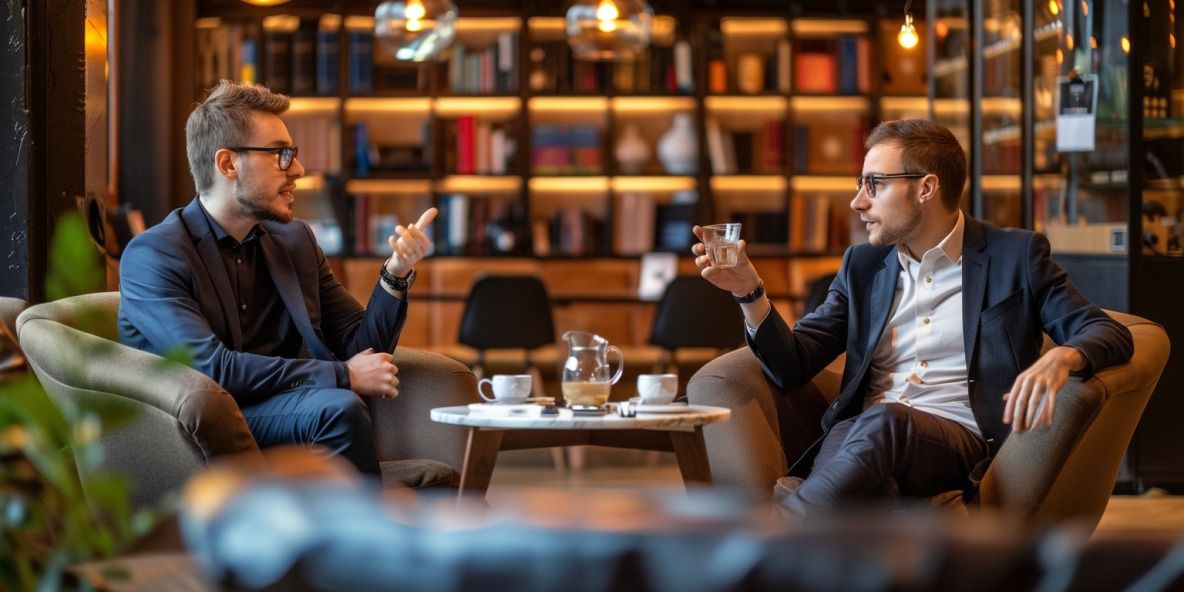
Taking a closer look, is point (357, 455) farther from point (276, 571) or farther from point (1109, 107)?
point (1109, 107)

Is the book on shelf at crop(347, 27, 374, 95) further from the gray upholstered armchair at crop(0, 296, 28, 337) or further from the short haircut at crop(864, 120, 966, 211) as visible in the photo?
the short haircut at crop(864, 120, 966, 211)

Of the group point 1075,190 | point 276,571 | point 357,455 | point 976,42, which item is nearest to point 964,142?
point 976,42

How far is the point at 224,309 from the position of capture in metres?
3.14

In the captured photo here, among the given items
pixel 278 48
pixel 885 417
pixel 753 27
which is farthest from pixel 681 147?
pixel 885 417

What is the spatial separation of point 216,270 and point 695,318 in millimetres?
3696

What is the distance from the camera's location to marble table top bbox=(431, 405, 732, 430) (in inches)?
102

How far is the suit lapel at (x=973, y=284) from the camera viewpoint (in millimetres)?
2967

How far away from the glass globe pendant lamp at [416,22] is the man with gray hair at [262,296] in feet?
7.82

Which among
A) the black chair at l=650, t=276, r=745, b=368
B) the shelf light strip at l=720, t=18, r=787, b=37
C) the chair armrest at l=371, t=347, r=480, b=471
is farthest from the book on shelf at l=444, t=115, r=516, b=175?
the chair armrest at l=371, t=347, r=480, b=471

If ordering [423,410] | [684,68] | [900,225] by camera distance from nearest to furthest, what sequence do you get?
1. [900,225]
2. [423,410]
3. [684,68]

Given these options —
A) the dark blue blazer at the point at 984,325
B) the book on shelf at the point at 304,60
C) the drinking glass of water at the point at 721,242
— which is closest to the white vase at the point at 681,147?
the book on shelf at the point at 304,60

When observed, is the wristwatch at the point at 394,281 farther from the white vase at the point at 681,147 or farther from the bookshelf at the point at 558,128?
the white vase at the point at 681,147

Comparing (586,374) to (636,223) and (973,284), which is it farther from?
(636,223)

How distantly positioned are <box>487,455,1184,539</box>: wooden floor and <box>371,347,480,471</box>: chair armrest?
4.57 feet
